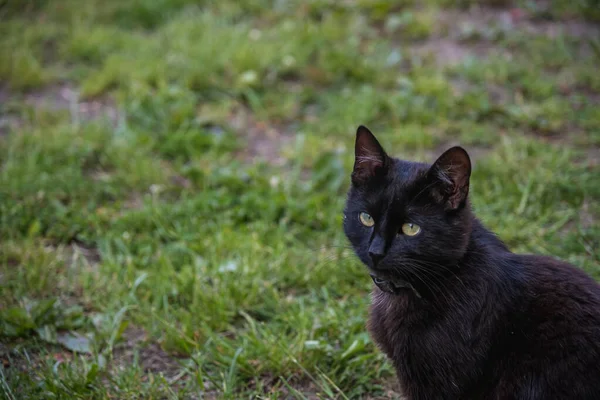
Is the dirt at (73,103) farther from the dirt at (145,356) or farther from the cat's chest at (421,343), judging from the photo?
the cat's chest at (421,343)

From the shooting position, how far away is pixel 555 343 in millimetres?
2225

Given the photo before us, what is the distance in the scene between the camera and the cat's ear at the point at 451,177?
7.66ft

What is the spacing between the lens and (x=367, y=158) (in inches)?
101

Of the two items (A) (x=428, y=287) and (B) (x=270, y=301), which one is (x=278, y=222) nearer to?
(B) (x=270, y=301)

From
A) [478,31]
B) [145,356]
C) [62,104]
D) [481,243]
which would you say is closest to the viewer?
[481,243]

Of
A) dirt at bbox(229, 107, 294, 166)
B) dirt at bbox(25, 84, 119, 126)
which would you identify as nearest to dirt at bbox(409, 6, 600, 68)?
dirt at bbox(229, 107, 294, 166)

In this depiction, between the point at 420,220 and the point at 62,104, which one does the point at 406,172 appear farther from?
the point at 62,104

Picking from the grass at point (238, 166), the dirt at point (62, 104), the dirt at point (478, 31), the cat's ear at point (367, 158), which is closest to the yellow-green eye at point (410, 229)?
the cat's ear at point (367, 158)

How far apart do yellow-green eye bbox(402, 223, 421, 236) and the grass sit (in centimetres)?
77

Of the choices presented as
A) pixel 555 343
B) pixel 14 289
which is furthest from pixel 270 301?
pixel 555 343

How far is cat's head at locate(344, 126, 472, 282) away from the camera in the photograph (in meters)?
2.36

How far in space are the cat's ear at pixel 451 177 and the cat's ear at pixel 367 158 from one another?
0.76ft

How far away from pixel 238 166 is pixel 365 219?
206 cm

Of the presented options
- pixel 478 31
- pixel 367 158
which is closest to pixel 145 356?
pixel 367 158
